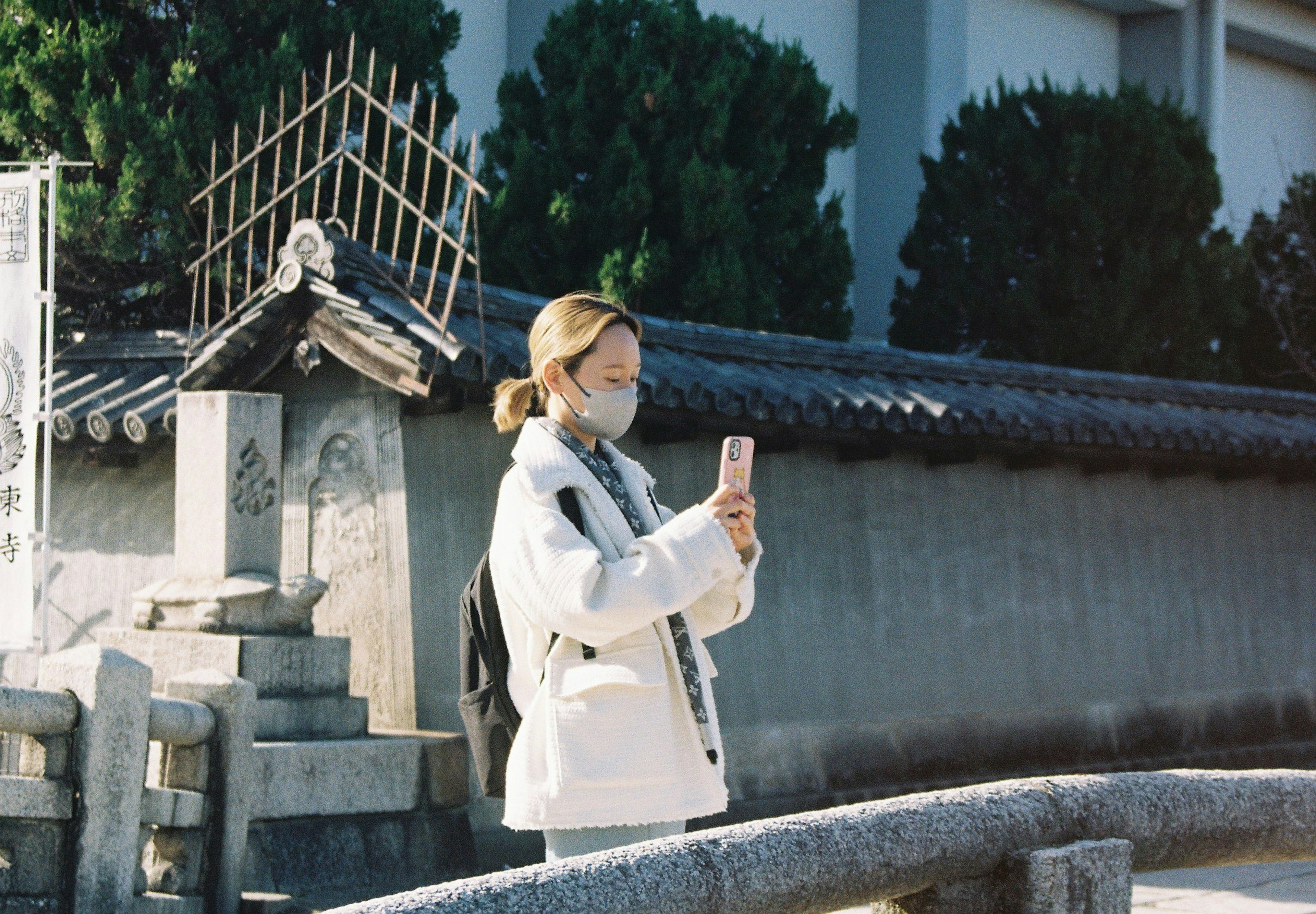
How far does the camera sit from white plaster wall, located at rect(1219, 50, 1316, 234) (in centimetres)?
1977

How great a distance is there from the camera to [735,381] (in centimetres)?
873

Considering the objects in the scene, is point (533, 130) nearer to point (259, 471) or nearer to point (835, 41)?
point (835, 41)

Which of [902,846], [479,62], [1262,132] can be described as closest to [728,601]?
[902,846]

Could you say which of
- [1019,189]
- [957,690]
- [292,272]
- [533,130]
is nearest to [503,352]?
[292,272]

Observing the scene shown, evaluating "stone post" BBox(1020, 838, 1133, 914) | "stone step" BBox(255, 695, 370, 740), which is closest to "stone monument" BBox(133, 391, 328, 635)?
"stone step" BBox(255, 695, 370, 740)

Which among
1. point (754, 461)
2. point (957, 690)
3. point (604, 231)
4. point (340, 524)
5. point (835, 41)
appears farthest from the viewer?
point (835, 41)

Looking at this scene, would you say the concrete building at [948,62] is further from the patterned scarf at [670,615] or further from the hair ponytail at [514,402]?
the patterned scarf at [670,615]

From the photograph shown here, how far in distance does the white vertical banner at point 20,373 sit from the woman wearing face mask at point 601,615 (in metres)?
3.61

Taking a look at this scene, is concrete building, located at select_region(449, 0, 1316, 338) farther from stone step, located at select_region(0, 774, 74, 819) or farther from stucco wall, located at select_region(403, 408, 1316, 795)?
stone step, located at select_region(0, 774, 74, 819)

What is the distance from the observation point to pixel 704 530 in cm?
325

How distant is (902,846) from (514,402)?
1.37 metres

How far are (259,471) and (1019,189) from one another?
10.4 metres

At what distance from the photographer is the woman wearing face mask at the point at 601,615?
3.25 metres

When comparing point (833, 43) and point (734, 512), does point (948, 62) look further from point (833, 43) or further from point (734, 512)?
point (734, 512)
